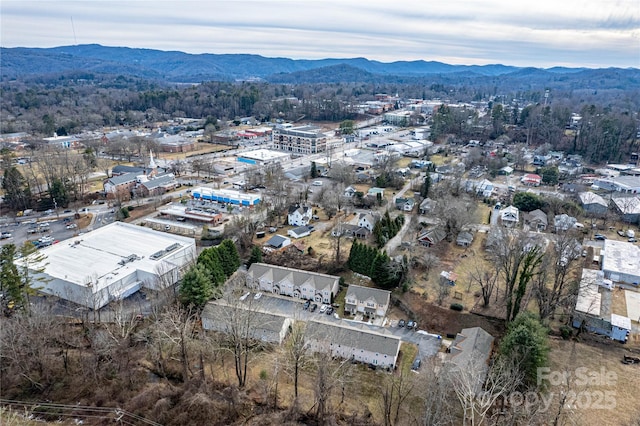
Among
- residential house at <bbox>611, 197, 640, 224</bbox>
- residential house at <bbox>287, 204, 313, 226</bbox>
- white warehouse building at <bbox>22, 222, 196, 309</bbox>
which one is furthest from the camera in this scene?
residential house at <bbox>611, 197, 640, 224</bbox>

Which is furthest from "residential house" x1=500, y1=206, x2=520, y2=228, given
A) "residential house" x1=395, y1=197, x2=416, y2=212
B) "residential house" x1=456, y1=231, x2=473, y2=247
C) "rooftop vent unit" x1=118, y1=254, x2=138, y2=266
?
"rooftop vent unit" x1=118, y1=254, x2=138, y2=266

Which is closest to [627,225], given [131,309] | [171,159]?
[131,309]

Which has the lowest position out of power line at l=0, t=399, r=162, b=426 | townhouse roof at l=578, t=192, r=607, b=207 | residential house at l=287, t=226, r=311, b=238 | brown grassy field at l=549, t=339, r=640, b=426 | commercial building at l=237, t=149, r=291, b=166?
power line at l=0, t=399, r=162, b=426

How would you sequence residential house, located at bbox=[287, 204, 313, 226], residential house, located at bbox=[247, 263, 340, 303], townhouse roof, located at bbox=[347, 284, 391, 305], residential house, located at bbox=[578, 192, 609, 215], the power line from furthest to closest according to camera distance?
1. residential house, located at bbox=[578, 192, 609, 215]
2. residential house, located at bbox=[287, 204, 313, 226]
3. residential house, located at bbox=[247, 263, 340, 303]
4. townhouse roof, located at bbox=[347, 284, 391, 305]
5. the power line

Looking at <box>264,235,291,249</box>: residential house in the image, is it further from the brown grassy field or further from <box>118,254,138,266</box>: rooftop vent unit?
the brown grassy field

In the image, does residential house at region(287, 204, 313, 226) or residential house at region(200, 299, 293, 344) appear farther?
residential house at region(287, 204, 313, 226)

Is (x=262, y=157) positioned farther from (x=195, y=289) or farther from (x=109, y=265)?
(x=195, y=289)

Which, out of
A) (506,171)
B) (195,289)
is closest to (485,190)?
(506,171)
